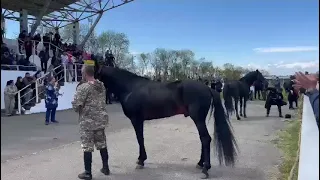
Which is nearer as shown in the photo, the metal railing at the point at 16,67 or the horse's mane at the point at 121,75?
the horse's mane at the point at 121,75

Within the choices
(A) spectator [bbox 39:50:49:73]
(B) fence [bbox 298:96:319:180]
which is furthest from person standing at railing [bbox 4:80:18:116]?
(B) fence [bbox 298:96:319:180]

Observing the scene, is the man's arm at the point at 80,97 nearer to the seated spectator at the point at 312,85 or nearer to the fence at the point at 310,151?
the fence at the point at 310,151

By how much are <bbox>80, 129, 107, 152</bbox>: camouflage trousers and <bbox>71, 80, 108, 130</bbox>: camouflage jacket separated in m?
0.09

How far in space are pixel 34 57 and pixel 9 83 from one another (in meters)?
4.83

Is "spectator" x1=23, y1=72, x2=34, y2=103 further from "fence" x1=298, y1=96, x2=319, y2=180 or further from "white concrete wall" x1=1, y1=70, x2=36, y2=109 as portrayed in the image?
"fence" x1=298, y1=96, x2=319, y2=180

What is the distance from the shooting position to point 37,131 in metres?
10.5

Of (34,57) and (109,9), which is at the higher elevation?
(109,9)

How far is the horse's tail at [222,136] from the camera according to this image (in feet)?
18.2

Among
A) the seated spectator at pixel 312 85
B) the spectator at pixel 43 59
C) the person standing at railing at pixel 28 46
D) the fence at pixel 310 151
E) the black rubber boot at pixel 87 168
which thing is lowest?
the black rubber boot at pixel 87 168

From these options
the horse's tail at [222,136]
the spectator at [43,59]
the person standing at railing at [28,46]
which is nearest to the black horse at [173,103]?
the horse's tail at [222,136]

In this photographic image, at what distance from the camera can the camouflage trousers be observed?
5.05 metres

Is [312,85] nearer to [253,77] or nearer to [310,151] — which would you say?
[310,151]

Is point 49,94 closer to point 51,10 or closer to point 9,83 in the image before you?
point 9,83

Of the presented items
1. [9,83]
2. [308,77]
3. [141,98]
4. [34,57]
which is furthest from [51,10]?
[308,77]
